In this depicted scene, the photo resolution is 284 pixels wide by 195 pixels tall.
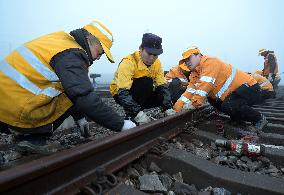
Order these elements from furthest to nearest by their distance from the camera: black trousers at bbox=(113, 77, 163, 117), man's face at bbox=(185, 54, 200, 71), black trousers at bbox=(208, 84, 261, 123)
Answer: black trousers at bbox=(113, 77, 163, 117) → man's face at bbox=(185, 54, 200, 71) → black trousers at bbox=(208, 84, 261, 123)

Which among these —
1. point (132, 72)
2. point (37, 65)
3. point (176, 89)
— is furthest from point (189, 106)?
point (37, 65)

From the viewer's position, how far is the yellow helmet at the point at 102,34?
10.1ft

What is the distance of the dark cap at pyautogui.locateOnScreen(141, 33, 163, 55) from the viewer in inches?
185

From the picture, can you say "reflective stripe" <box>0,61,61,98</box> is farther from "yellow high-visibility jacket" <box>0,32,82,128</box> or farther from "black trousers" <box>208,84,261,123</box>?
"black trousers" <box>208,84,261,123</box>

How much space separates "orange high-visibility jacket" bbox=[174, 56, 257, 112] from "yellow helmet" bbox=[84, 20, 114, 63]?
6.76ft

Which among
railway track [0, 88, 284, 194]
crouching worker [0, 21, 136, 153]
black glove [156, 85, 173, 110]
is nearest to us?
railway track [0, 88, 284, 194]

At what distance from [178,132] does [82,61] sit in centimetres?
172

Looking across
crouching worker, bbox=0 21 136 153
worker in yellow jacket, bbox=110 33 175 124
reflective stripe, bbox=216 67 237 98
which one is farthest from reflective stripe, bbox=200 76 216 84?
crouching worker, bbox=0 21 136 153

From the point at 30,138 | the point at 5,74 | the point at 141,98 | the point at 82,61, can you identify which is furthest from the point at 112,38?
the point at 141,98

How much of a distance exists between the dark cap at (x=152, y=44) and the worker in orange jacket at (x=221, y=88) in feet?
2.00

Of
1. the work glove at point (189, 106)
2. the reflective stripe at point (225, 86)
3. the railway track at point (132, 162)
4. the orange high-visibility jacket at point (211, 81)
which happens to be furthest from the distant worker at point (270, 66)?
the railway track at point (132, 162)

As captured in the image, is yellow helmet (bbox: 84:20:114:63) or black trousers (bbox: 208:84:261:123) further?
black trousers (bbox: 208:84:261:123)

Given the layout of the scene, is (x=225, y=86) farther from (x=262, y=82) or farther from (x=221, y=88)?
(x=262, y=82)

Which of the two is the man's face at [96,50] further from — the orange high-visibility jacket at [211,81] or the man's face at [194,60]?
the man's face at [194,60]
